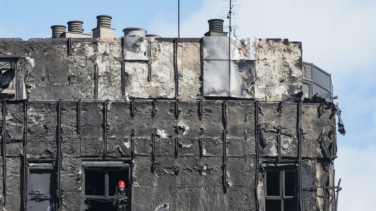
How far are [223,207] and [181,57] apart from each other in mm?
4218

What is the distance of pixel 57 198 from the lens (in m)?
37.1

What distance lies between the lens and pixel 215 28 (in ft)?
128

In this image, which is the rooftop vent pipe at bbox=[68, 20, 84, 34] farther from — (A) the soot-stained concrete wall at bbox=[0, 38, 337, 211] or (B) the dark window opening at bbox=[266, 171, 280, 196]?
(B) the dark window opening at bbox=[266, 171, 280, 196]

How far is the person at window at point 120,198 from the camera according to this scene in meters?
37.2

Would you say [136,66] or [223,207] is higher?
[136,66]

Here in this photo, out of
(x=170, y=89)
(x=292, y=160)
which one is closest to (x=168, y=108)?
(x=170, y=89)

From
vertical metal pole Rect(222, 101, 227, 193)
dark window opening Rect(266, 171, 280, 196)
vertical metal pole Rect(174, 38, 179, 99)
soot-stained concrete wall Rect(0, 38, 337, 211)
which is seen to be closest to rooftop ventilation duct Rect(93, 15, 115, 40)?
soot-stained concrete wall Rect(0, 38, 337, 211)

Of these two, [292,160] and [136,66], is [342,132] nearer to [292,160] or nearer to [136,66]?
[292,160]

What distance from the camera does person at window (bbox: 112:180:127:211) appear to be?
37.2 meters

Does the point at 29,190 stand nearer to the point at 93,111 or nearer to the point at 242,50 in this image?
the point at 93,111

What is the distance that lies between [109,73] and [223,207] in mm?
4715

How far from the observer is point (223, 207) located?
122 ft

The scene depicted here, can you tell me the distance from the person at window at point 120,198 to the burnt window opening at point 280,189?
3751mm

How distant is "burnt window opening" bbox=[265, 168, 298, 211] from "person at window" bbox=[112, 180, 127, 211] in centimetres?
375
